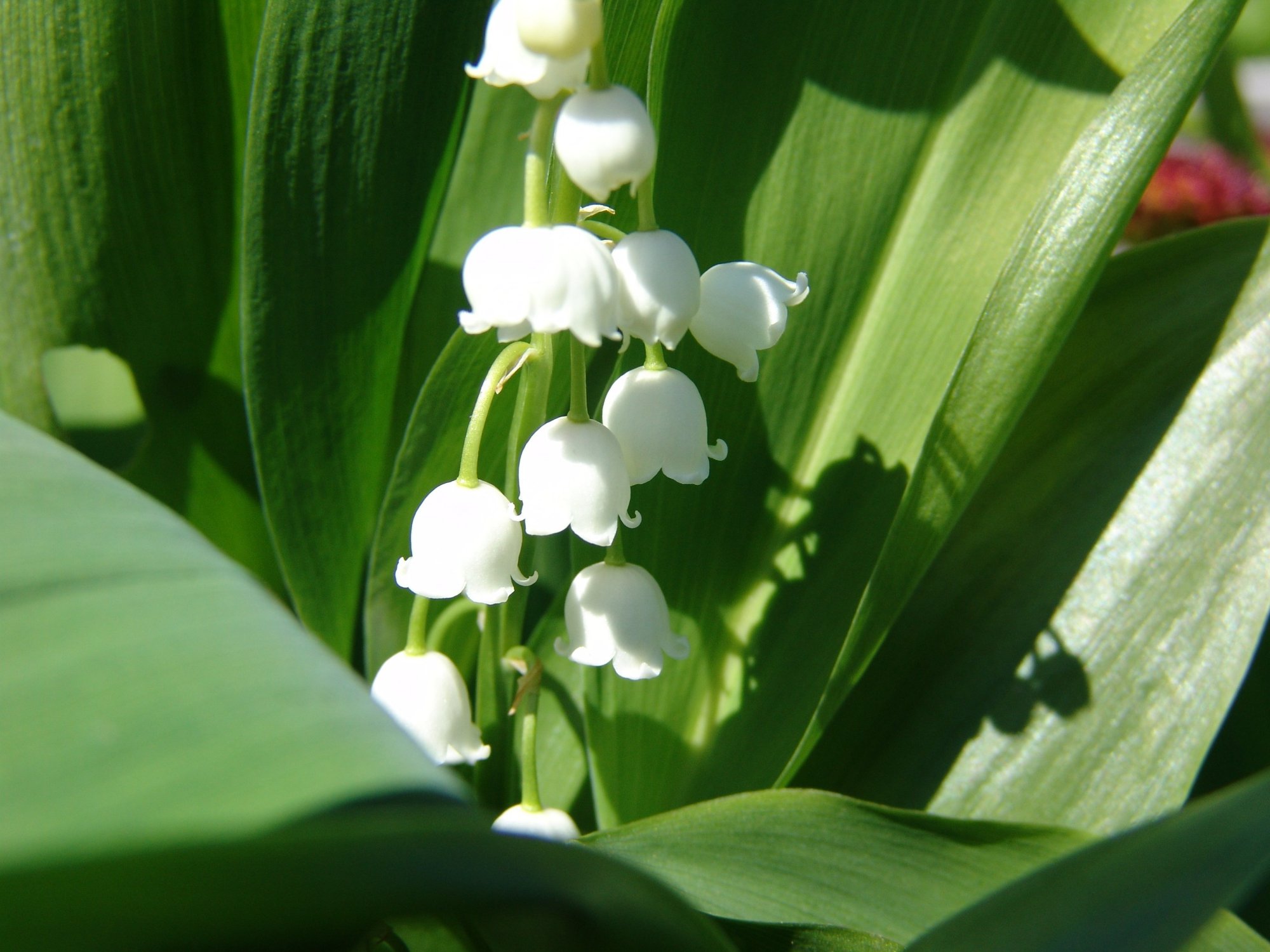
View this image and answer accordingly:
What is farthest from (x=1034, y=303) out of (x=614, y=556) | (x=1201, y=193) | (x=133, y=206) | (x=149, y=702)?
(x=1201, y=193)

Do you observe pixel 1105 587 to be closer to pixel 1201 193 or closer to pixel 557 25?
pixel 557 25

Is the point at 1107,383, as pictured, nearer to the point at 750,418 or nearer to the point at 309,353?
the point at 750,418

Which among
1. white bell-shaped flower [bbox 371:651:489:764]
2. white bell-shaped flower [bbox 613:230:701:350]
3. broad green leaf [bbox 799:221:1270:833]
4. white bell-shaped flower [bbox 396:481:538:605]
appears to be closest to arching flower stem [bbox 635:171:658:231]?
white bell-shaped flower [bbox 613:230:701:350]

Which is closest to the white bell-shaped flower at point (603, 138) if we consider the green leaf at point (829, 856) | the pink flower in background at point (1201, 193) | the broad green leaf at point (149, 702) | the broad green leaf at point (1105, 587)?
the broad green leaf at point (149, 702)

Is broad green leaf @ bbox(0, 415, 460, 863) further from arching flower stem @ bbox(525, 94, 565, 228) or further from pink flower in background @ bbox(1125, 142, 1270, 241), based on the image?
pink flower in background @ bbox(1125, 142, 1270, 241)

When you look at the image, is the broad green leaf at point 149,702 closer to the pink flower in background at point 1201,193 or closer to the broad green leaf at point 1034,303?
the broad green leaf at point 1034,303

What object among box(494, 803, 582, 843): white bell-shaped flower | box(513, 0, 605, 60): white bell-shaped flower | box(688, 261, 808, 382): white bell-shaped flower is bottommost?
box(494, 803, 582, 843): white bell-shaped flower

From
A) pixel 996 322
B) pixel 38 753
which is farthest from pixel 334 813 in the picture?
pixel 996 322
